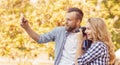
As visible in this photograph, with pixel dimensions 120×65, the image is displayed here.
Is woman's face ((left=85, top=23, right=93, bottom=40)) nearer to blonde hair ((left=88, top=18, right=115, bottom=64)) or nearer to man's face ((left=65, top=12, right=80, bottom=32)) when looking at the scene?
blonde hair ((left=88, top=18, right=115, bottom=64))

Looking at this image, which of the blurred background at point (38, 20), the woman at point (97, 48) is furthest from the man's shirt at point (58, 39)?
the blurred background at point (38, 20)

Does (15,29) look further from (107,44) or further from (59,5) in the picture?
(107,44)

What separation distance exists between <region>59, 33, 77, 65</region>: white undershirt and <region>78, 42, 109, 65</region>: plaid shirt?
11.3 inches

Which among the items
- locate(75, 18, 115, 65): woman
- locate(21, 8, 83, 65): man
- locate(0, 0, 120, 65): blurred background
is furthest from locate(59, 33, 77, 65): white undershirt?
locate(0, 0, 120, 65): blurred background

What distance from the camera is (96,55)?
2.28 metres

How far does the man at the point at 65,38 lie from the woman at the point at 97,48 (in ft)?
0.74

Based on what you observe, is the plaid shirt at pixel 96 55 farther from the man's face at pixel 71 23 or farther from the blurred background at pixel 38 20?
the blurred background at pixel 38 20

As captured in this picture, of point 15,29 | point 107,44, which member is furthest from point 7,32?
point 107,44

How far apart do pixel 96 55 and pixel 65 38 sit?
0.46 meters

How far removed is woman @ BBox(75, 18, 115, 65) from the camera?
7.50ft

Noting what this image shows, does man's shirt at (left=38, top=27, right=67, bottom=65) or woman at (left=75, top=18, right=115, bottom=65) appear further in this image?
man's shirt at (left=38, top=27, right=67, bottom=65)

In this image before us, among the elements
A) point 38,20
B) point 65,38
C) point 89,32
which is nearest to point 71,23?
point 65,38

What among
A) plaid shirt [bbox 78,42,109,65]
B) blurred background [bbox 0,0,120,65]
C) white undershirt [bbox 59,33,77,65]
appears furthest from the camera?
blurred background [bbox 0,0,120,65]

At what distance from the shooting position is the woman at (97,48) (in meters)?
2.29
